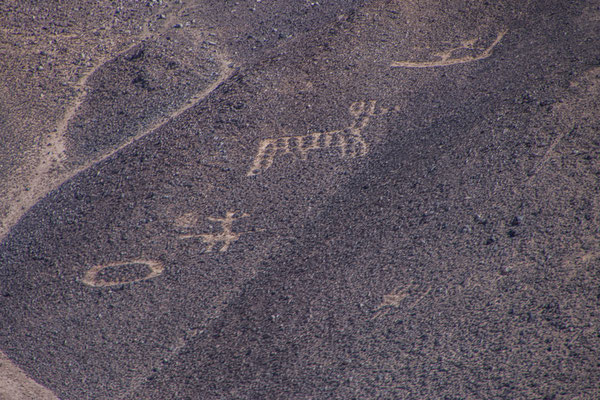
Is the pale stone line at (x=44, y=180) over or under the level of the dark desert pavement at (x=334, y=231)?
over

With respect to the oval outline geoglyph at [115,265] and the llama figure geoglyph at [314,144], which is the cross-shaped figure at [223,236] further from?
the llama figure geoglyph at [314,144]

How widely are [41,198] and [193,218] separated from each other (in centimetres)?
306

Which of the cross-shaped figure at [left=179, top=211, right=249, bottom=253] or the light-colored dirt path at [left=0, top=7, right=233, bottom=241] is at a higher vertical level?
the light-colored dirt path at [left=0, top=7, right=233, bottom=241]

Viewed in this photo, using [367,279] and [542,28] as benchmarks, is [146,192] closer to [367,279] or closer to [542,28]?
[367,279]

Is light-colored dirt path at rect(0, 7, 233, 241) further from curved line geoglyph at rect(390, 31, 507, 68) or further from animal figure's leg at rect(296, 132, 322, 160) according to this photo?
curved line geoglyph at rect(390, 31, 507, 68)

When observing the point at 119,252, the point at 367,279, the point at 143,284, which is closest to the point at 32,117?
the point at 119,252

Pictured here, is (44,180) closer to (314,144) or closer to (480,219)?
(314,144)

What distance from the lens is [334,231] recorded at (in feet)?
21.1

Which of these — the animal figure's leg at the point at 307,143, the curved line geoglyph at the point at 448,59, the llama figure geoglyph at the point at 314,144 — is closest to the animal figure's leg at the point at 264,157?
the llama figure geoglyph at the point at 314,144

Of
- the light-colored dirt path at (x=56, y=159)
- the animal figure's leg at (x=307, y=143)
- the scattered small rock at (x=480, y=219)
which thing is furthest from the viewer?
the light-colored dirt path at (x=56, y=159)

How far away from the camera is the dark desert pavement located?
4918mm

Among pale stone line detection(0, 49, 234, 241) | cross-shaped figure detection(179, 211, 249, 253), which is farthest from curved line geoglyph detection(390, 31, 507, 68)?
cross-shaped figure detection(179, 211, 249, 253)

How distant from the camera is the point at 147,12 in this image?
40.8ft

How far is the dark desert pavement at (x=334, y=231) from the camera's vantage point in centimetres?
492
